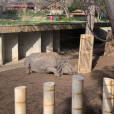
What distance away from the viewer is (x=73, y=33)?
2478 centimetres

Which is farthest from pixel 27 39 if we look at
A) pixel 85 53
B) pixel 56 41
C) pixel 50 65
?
pixel 85 53

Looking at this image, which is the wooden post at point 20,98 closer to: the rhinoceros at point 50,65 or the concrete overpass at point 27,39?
the rhinoceros at point 50,65

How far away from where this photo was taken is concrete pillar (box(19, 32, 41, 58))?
60.0 ft

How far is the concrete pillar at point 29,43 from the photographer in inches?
720

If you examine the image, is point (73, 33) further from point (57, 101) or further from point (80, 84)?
point (80, 84)

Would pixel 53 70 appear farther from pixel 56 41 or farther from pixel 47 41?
pixel 56 41

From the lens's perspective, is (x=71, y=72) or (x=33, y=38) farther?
(x=33, y=38)

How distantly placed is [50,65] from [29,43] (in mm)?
7567

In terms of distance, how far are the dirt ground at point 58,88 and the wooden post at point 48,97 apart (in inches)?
116

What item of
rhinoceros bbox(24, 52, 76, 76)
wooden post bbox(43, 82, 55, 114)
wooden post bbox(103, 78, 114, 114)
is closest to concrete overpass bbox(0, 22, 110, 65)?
rhinoceros bbox(24, 52, 76, 76)

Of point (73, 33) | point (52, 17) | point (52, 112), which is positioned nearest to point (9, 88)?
point (52, 112)

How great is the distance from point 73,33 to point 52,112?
21154 mm

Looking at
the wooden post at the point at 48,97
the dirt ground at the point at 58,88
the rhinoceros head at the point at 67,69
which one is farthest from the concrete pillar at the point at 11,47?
the wooden post at the point at 48,97

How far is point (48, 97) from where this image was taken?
3.80 metres
